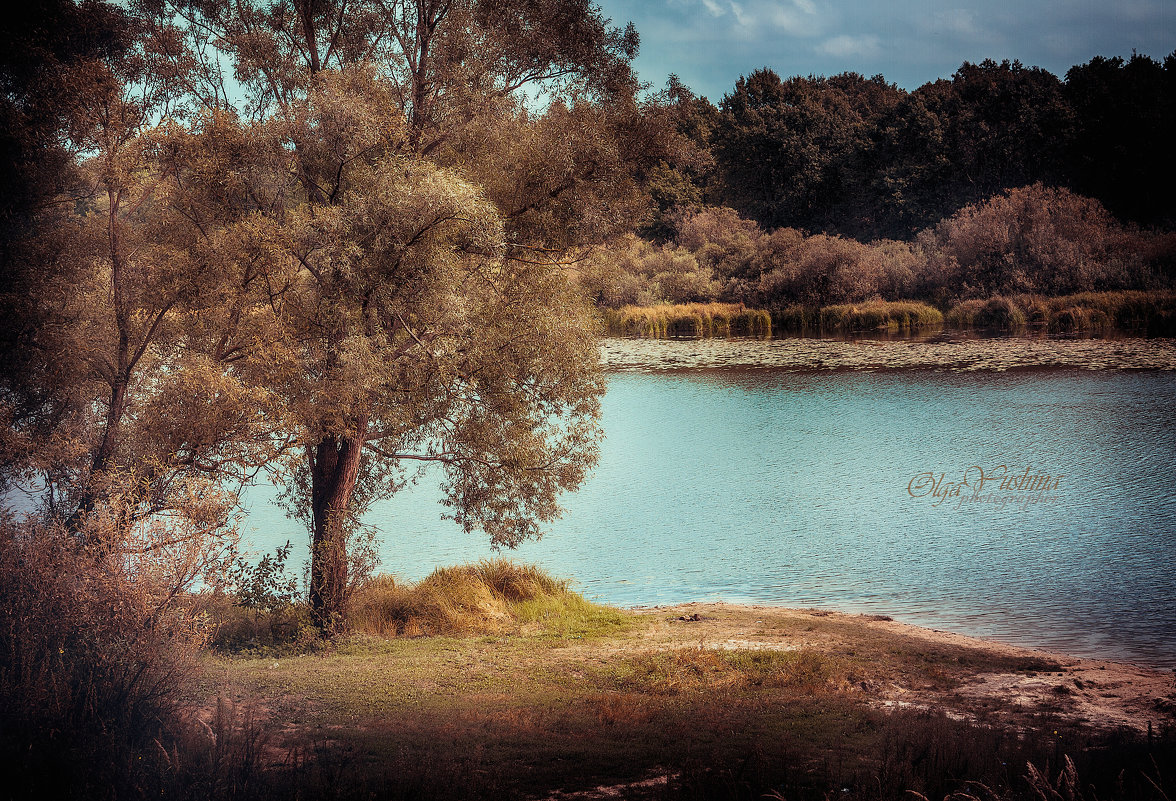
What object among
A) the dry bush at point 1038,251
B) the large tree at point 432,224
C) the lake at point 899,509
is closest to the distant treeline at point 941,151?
the dry bush at point 1038,251

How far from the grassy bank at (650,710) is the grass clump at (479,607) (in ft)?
0.15

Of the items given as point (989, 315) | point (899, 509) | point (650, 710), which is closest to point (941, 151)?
point (989, 315)

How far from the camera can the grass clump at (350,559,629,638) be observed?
1225 cm

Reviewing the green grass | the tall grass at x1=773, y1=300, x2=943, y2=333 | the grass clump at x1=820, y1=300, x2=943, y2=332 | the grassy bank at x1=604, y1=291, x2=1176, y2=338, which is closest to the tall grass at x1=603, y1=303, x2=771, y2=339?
the grassy bank at x1=604, y1=291, x2=1176, y2=338

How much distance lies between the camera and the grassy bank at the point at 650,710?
18.4 feet

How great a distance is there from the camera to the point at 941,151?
69.0 m

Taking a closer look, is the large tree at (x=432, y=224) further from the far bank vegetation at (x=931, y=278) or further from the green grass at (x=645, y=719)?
the far bank vegetation at (x=931, y=278)

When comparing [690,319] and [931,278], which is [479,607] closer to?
[690,319]

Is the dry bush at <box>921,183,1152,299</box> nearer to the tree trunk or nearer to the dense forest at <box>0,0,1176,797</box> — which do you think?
the dense forest at <box>0,0,1176,797</box>

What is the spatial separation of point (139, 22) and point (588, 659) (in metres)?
10.4

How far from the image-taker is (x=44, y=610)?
7.18 m

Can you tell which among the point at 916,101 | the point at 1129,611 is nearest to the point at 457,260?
the point at 1129,611

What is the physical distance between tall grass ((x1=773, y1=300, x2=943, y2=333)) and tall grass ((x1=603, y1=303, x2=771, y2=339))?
2.02 meters

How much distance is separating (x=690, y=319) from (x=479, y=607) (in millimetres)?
48055
